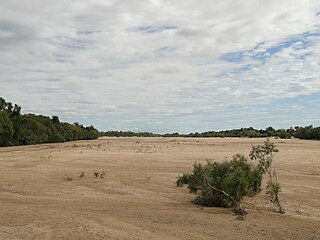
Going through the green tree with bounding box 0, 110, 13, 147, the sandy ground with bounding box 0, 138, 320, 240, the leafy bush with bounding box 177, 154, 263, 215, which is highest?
the green tree with bounding box 0, 110, 13, 147

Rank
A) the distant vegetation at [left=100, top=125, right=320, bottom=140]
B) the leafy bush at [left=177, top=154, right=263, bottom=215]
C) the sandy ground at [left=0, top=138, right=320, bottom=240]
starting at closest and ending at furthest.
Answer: the sandy ground at [left=0, top=138, right=320, bottom=240]
the leafy bush at [left=177, top=154, right=263, bottom=215]
the distant vegetation at [left=100, top=125, right=320, bottom=140]

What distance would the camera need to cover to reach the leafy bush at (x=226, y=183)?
509 inches

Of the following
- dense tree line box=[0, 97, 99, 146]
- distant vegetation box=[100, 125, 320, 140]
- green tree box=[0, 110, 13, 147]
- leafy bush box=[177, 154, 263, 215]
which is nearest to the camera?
leafy bush box=[177, 154, 263, 215]

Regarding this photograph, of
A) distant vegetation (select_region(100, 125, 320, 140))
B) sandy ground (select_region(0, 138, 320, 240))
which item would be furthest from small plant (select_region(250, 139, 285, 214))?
distant vegetation (select_region(100, 125, 320, 140))

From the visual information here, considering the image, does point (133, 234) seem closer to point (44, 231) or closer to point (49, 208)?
point (44, 231)

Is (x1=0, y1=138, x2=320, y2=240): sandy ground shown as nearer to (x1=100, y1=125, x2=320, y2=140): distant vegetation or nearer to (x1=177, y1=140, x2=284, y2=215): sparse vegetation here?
(x1=177, y1=140, x2=284, y2=215): sparse vegetation

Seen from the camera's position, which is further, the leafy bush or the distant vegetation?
the distant vegetation

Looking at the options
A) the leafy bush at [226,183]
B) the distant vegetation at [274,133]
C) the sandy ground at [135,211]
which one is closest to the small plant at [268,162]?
the sandy ground at [135,211]

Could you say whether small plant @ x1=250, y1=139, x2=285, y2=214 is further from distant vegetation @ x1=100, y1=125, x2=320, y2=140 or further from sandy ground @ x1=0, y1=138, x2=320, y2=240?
distant vegetation @ x1=100, y1=125, x2=320, y2=140

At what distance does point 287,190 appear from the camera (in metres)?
17.3

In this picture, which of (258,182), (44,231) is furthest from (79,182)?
(44,231)

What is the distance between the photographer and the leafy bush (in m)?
12.9

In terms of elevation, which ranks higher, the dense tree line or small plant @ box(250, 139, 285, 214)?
the dense tree line

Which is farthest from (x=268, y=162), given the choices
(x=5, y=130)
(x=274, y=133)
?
(x=274, y=133)
